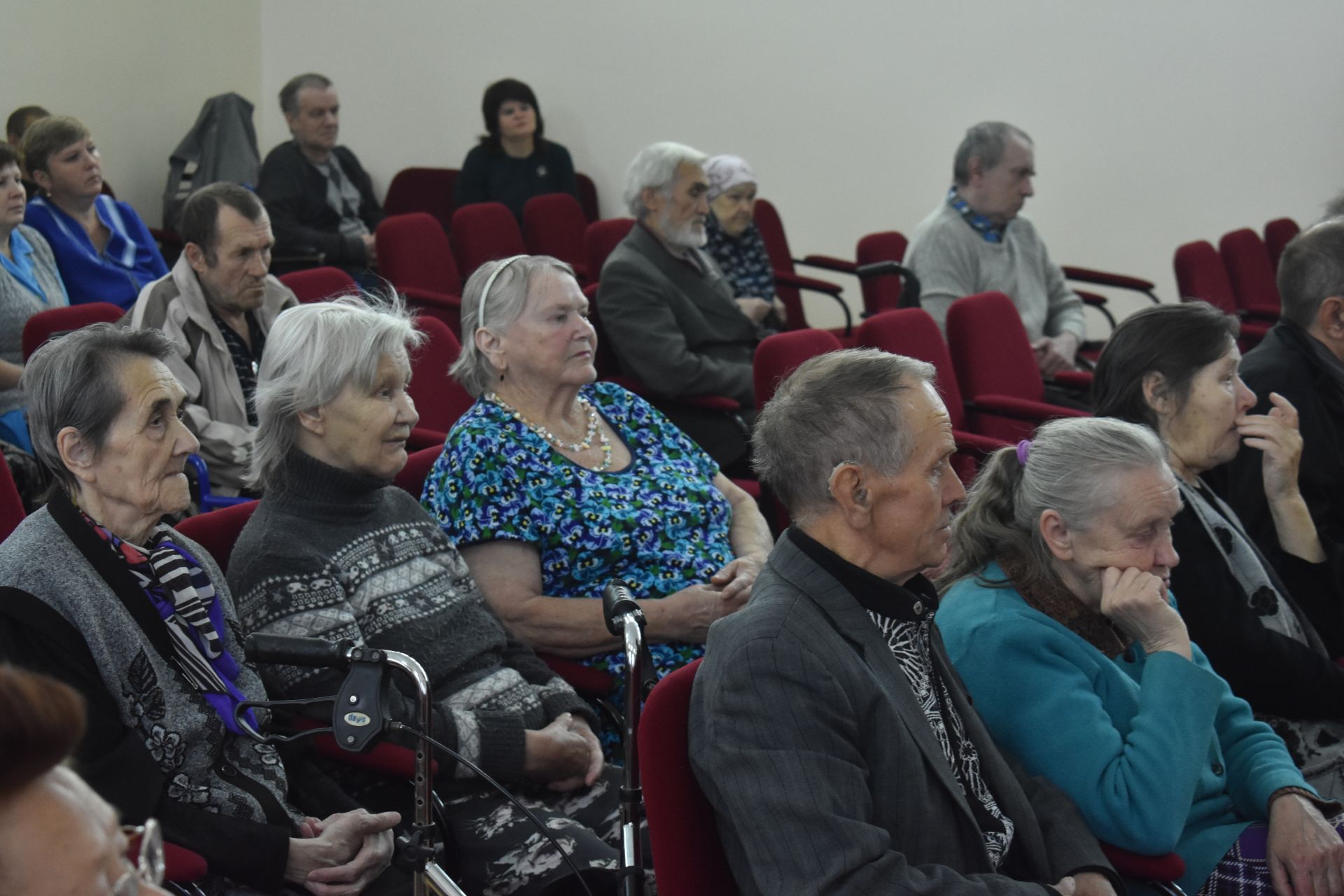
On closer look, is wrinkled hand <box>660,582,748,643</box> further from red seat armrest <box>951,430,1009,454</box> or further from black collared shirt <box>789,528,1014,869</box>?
red seat armrest <box>951,430,1009,454</box>

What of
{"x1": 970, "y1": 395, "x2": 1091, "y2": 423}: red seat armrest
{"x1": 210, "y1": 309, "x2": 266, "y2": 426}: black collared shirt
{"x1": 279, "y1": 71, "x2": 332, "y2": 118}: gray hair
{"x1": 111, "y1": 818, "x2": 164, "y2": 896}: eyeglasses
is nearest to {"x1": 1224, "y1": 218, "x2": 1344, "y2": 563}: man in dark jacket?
{"x1": 970, "y1": 395, "x2": 1091, "y2": 423}: red seat armrest

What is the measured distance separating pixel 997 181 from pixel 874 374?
2.98 meters

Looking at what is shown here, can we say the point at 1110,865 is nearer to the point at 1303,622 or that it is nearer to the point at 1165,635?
the point at 1165,635

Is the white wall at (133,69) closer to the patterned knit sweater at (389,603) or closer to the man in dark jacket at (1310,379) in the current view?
the patterned knit sweater at (389,603)

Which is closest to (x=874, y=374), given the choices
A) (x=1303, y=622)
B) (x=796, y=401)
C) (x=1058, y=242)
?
(x=796, y=401)

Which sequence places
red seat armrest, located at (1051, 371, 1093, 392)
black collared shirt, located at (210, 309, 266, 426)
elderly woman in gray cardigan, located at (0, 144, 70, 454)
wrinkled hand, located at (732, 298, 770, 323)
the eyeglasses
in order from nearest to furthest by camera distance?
the eyeglasses < black collared shirt, located at (210, 309, 266, 426) < elderly woman in gray cardigan, located at (0, 144, 70, 454) < red seat armrest, located at (1051, 371, 1093, 392) < wrinkled hand, located at (732, 298, 770, 323)

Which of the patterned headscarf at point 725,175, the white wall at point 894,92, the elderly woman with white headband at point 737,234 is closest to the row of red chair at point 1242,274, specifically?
the white wall at point 894,92

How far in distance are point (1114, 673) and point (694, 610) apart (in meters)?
0.74

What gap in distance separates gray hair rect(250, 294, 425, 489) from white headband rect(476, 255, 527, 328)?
14.4 inches

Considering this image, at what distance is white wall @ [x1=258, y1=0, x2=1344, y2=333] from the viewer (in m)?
5.67

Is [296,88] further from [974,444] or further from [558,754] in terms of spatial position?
[558,754]

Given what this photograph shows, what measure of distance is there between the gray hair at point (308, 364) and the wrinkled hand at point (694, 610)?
0.60 meters

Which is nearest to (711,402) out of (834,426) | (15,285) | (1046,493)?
(15,285)

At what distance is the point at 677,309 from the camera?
3785 millimetres
